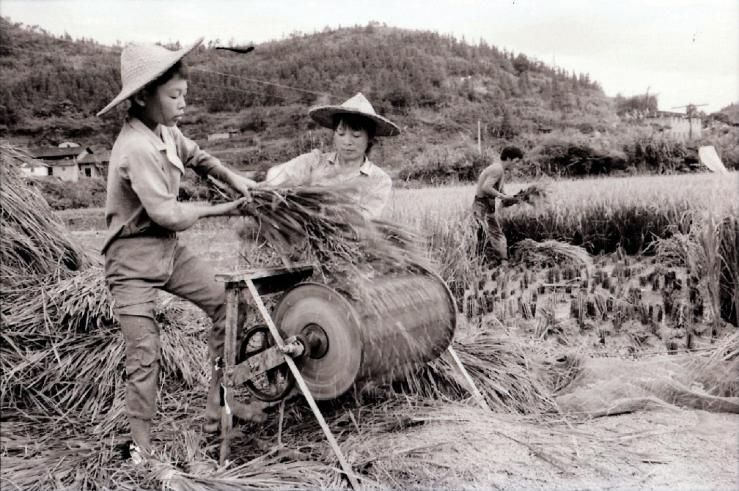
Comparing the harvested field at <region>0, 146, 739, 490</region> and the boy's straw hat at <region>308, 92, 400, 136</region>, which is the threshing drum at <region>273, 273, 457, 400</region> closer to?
the harvested field at <region>0, 146, 739, 490</region>

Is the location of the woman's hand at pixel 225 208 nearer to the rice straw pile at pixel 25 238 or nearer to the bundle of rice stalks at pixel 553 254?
the rice straw pile at pixel 25 238

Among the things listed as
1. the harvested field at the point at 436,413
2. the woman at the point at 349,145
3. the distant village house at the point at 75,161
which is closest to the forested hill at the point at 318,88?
the distant village house at the point at 75,161

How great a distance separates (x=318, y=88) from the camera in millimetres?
82812

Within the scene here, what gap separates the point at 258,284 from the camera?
3418 mm

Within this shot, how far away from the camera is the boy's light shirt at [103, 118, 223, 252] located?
294 centimetres

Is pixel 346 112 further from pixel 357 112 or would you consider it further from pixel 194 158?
pixel 194 158

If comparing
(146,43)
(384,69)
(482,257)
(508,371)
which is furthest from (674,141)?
(384,69)

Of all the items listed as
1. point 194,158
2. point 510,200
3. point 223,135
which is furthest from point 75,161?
point 194,158

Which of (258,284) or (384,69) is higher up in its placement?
(384,69)

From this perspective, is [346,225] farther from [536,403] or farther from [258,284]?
[536,403]

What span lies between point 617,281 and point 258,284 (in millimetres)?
4481

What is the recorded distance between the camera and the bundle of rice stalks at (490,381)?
4.16 m

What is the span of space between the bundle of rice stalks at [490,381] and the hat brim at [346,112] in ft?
4.84

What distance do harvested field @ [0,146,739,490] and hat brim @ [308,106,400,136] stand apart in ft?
3.03
